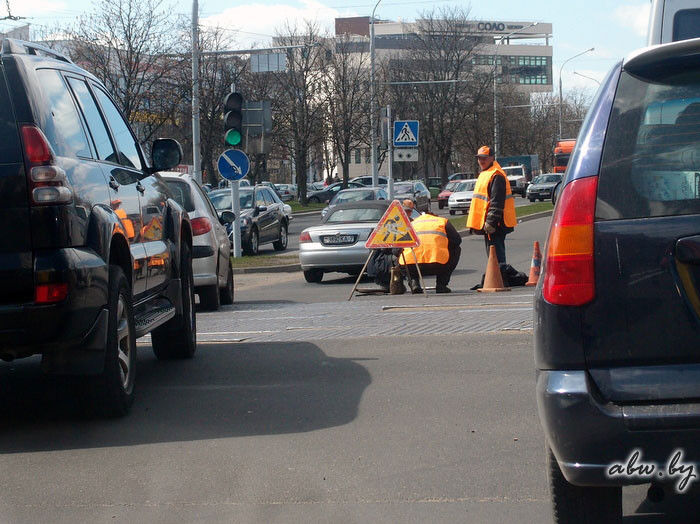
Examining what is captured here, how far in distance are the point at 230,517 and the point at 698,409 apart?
6.69ft

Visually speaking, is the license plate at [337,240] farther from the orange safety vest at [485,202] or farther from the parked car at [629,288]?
the parked car at [629,288]

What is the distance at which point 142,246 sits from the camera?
7.04 metres

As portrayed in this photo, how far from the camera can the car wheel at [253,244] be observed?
25.7 m

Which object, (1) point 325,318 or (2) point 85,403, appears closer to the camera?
(2) point 85,403

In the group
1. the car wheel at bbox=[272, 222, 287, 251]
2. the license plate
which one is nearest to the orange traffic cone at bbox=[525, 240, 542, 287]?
the license plate

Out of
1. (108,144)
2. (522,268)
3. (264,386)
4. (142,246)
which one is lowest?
(522,268)

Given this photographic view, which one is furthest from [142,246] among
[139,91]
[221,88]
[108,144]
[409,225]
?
[221,88]

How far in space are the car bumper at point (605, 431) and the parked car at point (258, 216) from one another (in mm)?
21988

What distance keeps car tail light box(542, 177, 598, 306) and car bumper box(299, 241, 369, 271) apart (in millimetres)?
15042

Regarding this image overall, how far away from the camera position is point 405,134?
28406 mm

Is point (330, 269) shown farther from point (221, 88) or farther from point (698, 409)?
point (221, 88)

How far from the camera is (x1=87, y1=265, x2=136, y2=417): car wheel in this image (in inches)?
234

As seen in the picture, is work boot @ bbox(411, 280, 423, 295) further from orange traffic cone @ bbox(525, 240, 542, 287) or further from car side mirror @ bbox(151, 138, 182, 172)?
car side mirror @ bbox(151, 138, 182, 172)

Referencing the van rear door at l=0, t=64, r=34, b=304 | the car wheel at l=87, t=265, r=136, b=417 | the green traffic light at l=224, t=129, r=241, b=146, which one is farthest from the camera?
the green traffic light at l=224, t=129, r=241, b=146
